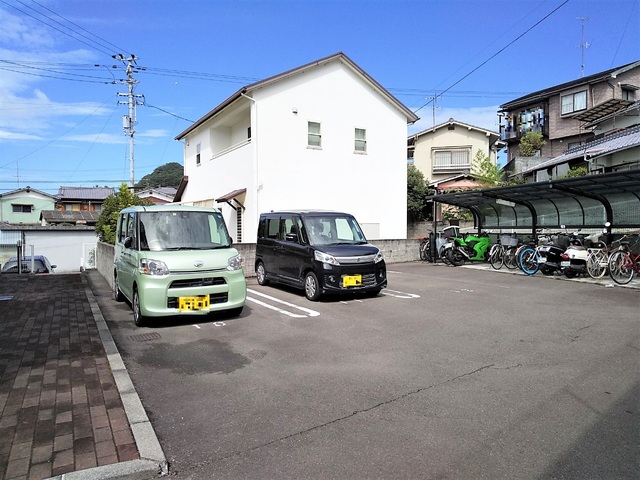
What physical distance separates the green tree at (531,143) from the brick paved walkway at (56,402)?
97.9ft

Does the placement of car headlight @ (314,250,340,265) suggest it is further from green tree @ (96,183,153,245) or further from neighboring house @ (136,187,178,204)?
neighboring house @ (136,187,178,204)

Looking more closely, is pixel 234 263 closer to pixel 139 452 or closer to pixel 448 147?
pixel 139 452

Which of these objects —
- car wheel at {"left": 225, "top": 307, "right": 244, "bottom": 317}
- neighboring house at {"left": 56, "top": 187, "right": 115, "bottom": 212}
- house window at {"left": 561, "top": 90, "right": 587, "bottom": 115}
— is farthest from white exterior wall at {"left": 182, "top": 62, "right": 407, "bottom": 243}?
neighboring house at {"left": 56, "top": 187, "right": 115, "bottom": 212}

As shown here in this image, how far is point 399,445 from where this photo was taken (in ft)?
9.60

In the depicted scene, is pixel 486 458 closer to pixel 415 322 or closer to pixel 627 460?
pixel 627 460

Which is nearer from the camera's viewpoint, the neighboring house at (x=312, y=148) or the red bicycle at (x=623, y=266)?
the red bicycle at (x=623, y=266)

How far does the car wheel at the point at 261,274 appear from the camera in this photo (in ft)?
35.4

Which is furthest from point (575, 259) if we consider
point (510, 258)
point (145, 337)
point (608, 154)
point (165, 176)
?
point (165, 176)

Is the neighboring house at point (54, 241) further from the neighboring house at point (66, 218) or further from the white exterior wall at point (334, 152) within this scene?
the white exterior wall at point (334, 152)

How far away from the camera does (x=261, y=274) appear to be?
1093 centimetres

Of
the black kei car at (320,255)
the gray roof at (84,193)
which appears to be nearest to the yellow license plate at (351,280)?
the black kei car at (320,255)

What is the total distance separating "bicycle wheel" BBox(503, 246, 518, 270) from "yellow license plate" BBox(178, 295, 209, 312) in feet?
31.7

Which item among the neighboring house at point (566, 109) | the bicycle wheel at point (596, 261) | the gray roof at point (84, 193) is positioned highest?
the neighboring house at point (566, 109)

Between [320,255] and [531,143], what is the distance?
Result: 2646 centimetres
